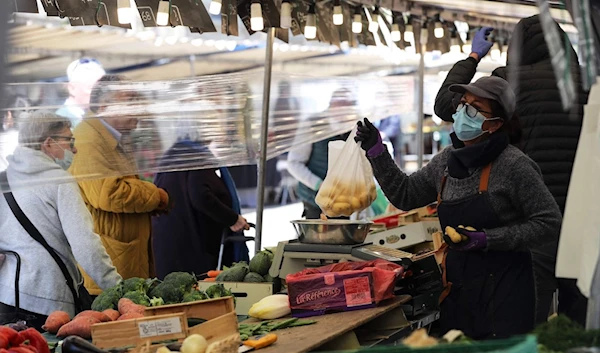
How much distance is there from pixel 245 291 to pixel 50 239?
1128 mm

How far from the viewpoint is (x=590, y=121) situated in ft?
8.96

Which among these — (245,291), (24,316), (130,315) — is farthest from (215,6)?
(130,315)

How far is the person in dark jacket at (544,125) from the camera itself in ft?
15.6

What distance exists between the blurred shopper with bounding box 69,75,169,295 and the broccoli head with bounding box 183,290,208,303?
1.19 metres

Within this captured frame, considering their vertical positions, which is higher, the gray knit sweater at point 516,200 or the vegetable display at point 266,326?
the gray knit sweater at point 516,200

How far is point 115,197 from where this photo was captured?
516 centimetres

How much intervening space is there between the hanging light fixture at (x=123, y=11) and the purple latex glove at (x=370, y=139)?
4.38 feet

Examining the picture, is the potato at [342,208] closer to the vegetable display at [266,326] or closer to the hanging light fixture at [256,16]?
the vegetable display at [266,326]

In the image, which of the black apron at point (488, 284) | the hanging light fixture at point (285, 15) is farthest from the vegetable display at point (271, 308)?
the hanging light fixture at point (285, 15)

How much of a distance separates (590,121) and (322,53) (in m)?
12.6

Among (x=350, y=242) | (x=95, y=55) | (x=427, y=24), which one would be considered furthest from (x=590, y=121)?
(x=95, y=55)

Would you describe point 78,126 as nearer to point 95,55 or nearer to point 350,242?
point 350,242

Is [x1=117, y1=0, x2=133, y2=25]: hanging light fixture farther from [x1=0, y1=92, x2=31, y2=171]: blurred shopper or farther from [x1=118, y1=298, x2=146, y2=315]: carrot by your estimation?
[x1=118, y1=298, x2=146, y2=315]: carrot

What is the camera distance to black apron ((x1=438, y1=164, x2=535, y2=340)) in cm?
401
